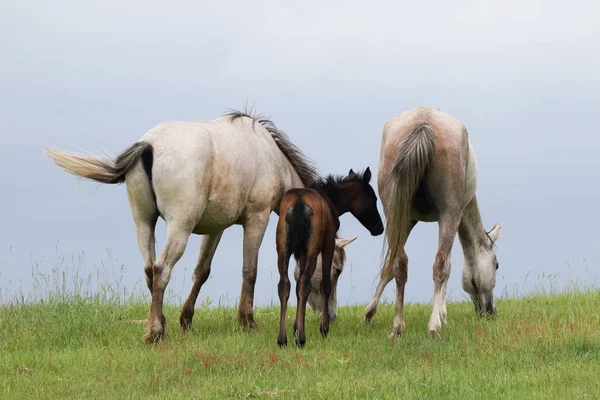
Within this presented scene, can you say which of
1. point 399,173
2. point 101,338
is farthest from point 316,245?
point 101,338

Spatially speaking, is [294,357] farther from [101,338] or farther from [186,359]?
[101,338]

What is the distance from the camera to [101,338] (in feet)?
33.9

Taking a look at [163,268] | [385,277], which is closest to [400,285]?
[385,277]

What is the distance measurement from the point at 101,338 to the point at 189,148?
295cm

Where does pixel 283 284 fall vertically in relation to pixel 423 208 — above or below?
below

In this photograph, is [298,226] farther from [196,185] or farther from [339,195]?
[339,195]

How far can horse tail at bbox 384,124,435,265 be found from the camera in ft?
29.8

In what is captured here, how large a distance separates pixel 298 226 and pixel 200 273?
2514 mm

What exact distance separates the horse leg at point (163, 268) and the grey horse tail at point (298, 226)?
4.43ft

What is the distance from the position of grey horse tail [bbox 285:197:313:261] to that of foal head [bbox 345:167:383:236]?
6.09ft

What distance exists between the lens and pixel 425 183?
30.7 feet

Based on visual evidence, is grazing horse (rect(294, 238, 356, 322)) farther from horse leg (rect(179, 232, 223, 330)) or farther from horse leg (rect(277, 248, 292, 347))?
horse leg (rect(277, 248, 292, 347))

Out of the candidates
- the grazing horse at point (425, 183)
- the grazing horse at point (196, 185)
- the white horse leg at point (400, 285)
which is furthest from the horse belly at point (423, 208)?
the grazing horse at point (196, 185)

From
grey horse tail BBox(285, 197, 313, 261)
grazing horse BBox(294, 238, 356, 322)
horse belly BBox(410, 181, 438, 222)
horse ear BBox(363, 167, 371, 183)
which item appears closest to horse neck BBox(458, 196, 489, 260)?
horse belly BBox(410, 181, 438, 222)
